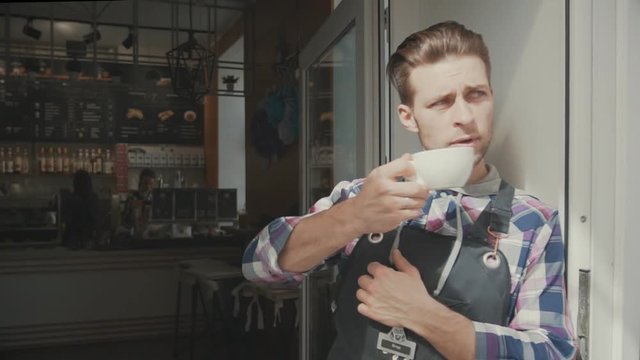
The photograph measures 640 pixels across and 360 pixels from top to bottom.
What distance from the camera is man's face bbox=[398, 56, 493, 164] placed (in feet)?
2.81

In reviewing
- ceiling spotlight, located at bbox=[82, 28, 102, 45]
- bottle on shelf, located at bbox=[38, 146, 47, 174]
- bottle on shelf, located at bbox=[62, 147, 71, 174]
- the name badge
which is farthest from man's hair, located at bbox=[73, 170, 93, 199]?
the name badge

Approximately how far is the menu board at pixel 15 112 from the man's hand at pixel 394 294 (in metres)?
A: 4.00

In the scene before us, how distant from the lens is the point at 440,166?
732 millimetres

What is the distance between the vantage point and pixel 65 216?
3928mm

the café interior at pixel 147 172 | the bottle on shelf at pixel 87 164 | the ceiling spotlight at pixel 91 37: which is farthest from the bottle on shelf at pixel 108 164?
the ceiling spotlight at pixel 91 37

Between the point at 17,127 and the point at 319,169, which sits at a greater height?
the point at 17,127

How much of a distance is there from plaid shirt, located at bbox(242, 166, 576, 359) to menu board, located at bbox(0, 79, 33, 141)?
12.7 feet

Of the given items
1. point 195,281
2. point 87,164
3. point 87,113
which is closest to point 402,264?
point 195,281

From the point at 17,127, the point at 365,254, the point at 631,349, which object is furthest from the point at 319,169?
the point at 17,127

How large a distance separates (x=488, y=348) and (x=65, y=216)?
3850mm

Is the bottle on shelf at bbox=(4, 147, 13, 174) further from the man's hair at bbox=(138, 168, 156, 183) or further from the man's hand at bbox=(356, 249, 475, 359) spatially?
the man's hand at bbox=(356, 249, 475, 359)

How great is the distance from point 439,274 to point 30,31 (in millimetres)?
4201

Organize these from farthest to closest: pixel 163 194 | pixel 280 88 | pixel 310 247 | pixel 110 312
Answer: pixel 163 194 → pixel 110 312 → pixel 280 88 → pixel 310 247

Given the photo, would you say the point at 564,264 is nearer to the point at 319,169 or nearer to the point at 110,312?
the point at 319,169
